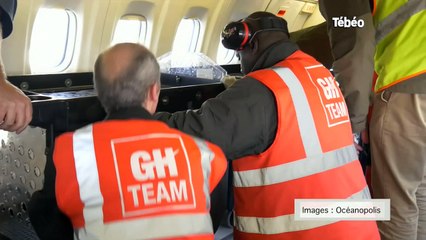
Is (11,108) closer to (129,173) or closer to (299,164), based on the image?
(129,173)

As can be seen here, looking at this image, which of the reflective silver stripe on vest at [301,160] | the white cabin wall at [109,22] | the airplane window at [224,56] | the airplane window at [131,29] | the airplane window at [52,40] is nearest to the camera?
the reflective silver stripe on vest at [301,160]

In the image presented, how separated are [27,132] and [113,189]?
66cm

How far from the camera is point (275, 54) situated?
73.7 inches

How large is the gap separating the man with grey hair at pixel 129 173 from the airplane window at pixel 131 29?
3.85 metres

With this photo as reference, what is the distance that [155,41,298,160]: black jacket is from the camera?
5.36 feet

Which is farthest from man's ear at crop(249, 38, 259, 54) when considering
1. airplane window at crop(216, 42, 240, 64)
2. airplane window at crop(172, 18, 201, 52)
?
airplane window at crop(216, 42, 240, 64)

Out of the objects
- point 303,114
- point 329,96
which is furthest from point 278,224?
point 329,96

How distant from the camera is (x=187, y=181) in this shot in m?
1.31

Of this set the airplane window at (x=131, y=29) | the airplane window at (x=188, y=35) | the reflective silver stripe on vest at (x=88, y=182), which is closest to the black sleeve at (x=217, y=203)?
the reflective silver stripe on vest at (x=88, y=182)

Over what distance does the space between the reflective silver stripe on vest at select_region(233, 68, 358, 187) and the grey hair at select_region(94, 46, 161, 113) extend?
1.86 feet

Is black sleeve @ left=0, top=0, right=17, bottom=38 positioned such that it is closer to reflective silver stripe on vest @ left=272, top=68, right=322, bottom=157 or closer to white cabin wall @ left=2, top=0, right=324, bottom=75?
reflective silver stripe on vest @ left=272, top=68, right=322, bottom=157

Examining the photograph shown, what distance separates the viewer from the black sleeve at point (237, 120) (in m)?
1.63

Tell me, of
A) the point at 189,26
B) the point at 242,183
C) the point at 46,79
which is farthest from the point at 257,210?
the point at 189,26

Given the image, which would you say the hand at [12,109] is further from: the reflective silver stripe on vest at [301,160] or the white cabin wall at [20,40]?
the white cabin wall at [20,40]
